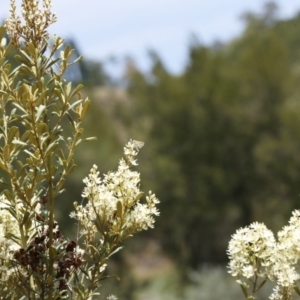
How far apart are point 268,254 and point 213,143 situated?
2397 centimetres

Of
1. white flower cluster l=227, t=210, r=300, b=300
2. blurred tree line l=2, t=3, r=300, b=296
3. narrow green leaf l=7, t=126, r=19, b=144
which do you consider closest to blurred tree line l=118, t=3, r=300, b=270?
blurred tree line l=2, t=3, r=300, b=296

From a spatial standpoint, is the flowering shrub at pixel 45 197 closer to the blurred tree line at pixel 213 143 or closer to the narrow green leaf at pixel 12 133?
the narrow green leaf at pixel 12 133

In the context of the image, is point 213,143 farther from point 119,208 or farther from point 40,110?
point 40,110

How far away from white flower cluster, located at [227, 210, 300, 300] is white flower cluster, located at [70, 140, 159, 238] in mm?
215

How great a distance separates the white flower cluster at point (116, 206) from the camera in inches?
57.1

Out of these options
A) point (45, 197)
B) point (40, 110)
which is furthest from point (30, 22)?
point (45, 197)

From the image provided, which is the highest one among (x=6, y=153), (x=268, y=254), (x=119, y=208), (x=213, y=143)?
(x=213, y=143)

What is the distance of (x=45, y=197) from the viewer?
1457mm

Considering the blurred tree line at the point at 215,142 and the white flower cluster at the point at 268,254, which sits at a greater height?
the blurred tree line at the point at 215,142

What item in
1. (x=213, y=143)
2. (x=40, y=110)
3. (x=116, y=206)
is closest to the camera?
(x=40, y=110)

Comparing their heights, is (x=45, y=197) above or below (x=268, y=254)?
above

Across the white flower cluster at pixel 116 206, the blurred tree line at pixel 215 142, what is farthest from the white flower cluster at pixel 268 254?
the blurred tree line at pixel 215 142

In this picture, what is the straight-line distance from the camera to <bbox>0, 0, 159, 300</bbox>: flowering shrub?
141 centimetres

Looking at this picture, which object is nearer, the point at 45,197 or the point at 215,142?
the point at 45,197
